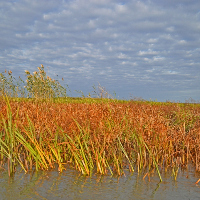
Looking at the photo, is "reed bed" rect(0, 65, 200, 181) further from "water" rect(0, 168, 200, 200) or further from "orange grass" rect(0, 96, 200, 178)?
"water" rect(0, 168, 200, 200)

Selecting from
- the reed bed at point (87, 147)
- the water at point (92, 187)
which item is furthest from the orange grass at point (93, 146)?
the water at point (92, 187)

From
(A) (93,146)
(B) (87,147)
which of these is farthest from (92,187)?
(A) (93,146)

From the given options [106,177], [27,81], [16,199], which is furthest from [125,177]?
[27,81]

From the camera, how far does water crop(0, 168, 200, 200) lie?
338 cm

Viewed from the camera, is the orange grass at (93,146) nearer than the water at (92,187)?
No

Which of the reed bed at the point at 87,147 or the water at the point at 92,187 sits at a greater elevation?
the reed bed at the point at 87,147

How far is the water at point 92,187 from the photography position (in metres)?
3.38

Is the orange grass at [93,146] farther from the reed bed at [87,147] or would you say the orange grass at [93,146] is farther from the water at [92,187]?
the water at [92,187]

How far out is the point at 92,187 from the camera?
3652 millimetres

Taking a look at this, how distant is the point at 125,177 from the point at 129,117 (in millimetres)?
2084

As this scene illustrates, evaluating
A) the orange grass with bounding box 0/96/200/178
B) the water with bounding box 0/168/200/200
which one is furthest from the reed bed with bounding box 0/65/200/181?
the water with bounding box 0/168/200/200

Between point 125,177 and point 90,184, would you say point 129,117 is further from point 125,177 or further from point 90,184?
point 90,184

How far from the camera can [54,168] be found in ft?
14.9

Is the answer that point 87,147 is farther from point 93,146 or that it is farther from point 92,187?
point 92,187
